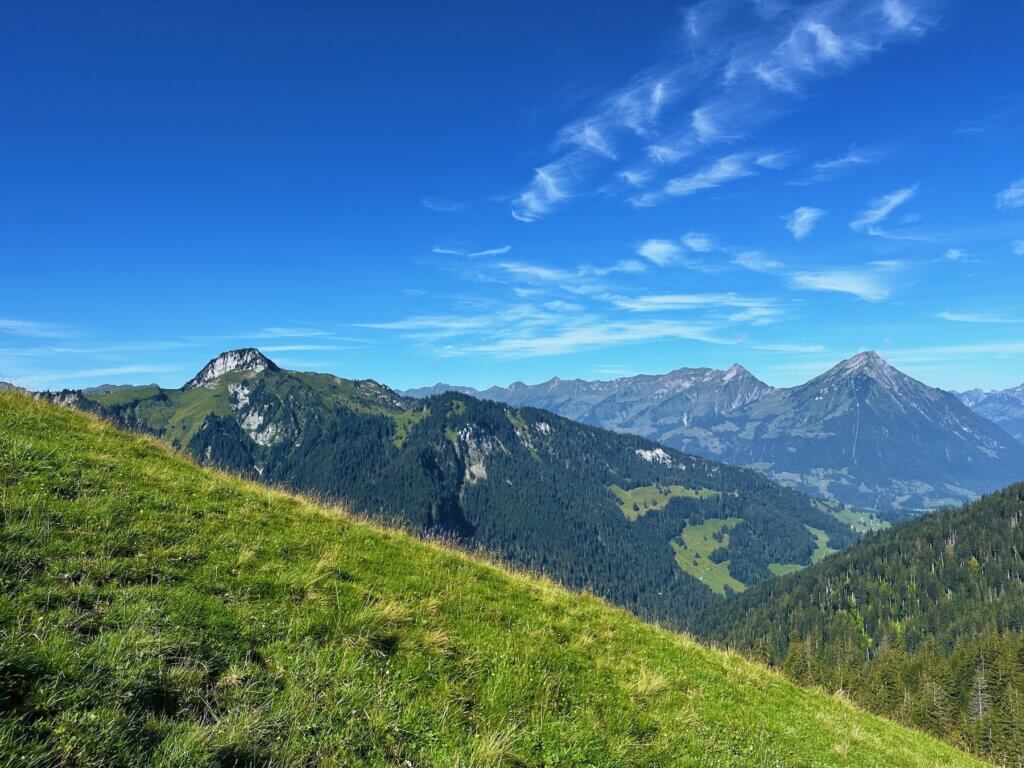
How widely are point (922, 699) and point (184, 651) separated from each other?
108 m

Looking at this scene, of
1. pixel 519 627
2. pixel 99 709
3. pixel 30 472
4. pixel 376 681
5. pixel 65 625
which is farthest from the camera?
pixel 519 627

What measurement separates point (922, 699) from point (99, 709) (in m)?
109

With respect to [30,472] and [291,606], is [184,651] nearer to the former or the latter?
[291,606]

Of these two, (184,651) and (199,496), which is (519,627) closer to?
(184,651)

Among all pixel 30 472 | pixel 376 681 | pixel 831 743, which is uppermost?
pixel 30 472

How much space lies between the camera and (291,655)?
759 centimetres

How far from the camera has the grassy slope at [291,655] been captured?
5539 mm

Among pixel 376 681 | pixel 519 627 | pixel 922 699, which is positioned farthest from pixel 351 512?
pixel 922 699

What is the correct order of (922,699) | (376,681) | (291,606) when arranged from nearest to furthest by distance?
1. (376,681)
2. (291,606)
3. (922,699)

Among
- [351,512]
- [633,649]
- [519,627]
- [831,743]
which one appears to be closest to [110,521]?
[519,627]

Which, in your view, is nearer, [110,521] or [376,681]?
[376,681]

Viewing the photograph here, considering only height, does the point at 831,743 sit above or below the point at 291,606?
below

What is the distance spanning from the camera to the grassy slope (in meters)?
5.54

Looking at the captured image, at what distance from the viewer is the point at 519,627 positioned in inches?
480
